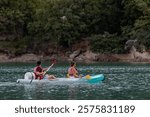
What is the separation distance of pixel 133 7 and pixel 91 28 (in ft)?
28.0

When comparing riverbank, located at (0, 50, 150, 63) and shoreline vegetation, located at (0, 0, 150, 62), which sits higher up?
shoreline vegetation, located at (0, 0, 150, 62)

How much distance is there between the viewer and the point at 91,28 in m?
82.9

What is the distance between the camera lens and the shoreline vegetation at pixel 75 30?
253 ft

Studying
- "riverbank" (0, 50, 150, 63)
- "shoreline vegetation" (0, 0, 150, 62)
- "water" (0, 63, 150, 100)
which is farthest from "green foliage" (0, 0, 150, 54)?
"water" (0, 63, 150, 100)

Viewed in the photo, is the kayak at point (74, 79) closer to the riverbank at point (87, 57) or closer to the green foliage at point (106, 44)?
the riverbank at point (87, 57)

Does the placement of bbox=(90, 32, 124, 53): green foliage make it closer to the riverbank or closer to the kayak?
the riverbank

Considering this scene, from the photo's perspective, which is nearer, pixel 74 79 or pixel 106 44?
pixel 74 79

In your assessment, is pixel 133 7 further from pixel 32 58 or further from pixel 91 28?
pixel 32 58

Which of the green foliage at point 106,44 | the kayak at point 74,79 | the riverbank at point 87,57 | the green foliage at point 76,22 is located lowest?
the riverbank at point 87,57

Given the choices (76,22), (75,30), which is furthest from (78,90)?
(75,30)

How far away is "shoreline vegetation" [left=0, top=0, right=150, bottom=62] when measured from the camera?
77125 mm

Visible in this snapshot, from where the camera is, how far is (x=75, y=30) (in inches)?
3140

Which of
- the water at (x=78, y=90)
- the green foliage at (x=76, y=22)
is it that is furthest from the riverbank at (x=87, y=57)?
the water at (x=78, y=90)

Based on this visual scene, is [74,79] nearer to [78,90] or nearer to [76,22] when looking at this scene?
[78,90]
